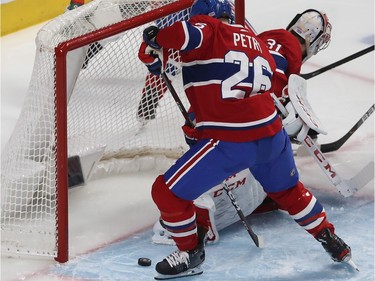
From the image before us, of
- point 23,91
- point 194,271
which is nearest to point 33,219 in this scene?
point 194,271

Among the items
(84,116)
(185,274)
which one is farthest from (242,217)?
(84,116)

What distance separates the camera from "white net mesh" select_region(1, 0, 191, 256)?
3688 millimetres

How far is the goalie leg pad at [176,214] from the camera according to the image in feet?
11.4

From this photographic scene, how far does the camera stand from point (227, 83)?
3414mm

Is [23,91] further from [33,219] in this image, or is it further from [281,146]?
[281,146]

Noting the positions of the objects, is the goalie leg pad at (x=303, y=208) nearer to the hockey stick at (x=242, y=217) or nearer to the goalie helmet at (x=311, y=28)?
the hockey stick at (x=242, y=217)

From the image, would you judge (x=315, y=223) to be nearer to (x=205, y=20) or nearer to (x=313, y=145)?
(x=313, y=145)

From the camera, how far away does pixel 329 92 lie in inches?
197

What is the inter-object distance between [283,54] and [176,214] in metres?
0.72

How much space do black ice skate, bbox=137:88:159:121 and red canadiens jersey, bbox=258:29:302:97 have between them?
1.45 feet

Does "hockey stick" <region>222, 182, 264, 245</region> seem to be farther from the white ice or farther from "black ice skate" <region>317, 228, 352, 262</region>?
"black ice skate" <region>317, 228, 352, 262</region>

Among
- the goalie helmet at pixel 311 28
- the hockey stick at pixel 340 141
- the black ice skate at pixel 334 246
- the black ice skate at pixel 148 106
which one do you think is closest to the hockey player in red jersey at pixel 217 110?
the black ice skate at pixel 334 246

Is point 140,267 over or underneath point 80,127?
underneath

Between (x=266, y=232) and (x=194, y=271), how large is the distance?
0.37 metres
